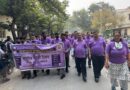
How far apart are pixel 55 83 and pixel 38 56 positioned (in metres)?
2.09

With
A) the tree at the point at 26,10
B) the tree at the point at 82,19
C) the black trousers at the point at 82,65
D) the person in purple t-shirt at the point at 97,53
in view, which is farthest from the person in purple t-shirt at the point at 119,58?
the tree at the point at 82,19

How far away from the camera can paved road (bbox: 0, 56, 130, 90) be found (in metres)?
11.1

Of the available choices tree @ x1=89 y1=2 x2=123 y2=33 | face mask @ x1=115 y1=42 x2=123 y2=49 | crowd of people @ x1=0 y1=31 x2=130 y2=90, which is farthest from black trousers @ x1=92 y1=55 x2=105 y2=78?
tree @ x1=89 y1=2 x2=123 y2=33

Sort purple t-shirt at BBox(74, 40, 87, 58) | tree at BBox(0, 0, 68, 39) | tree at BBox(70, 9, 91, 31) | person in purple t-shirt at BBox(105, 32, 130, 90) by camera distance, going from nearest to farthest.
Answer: person in purple t-shirt at BBox(105, 32, 130, 90)
purple t-shirt at BBox(74, 40, 87, 58)
tree at BBox(0, 0, 68, 39)
tree at BBox(70, 9, 91, 31)

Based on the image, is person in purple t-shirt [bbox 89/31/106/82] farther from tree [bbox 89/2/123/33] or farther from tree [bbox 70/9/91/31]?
tree [bbox 70/9/91/31]

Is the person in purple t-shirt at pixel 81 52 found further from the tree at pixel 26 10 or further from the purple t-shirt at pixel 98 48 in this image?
the tree at pixel 26 10

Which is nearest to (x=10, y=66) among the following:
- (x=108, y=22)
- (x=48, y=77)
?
(x=48, y=77)

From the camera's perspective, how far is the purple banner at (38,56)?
13503 millimetres

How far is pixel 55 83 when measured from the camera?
12.0 meters

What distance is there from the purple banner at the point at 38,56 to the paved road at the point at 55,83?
53 centimetres

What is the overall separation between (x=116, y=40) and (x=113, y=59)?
0.52 meters

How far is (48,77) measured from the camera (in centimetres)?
1351

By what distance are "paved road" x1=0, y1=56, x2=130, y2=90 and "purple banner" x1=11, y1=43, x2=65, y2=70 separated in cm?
53

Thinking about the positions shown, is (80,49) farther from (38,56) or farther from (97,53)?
(38,56)
